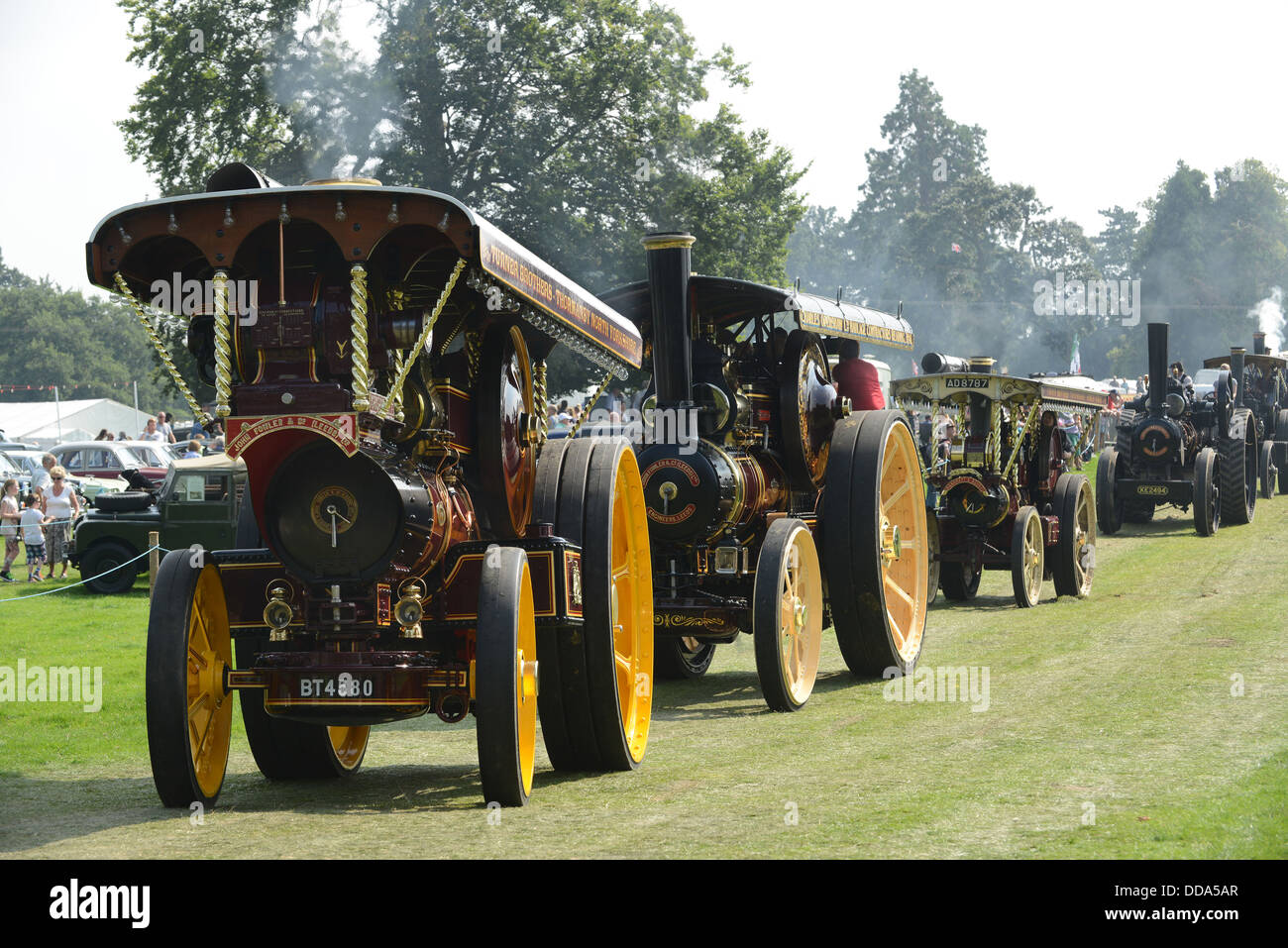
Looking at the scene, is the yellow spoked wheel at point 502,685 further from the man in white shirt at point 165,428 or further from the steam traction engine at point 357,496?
the man in white shirt at point 165,428

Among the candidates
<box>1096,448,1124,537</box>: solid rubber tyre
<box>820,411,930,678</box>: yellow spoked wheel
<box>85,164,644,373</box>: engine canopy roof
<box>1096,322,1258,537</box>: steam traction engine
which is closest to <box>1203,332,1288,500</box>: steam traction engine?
<box>1096,322,1258,537</box>: steam traction engine

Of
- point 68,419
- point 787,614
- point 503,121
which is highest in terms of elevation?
point 503,121

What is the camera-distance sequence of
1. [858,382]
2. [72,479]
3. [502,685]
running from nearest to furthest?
[502,685] → [858,382] → [72,479]

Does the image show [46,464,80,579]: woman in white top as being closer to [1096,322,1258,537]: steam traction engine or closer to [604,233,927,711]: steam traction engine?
[604,233,927,711]: steam traction engine

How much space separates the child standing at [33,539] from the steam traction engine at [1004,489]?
1070 cm

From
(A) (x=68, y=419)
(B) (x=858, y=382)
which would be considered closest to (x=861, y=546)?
(B) (x=858, y=382)

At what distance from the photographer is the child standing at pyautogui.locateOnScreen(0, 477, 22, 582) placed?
18469mm

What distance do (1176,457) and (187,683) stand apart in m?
18.1

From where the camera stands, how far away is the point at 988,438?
15.3 metres

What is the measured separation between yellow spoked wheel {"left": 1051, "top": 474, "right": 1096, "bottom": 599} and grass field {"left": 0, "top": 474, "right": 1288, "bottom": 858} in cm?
291

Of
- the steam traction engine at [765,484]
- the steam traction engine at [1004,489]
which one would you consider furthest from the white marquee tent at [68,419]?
the steam traction engine at [765,484]

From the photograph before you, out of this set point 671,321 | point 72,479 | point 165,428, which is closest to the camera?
point 671,321

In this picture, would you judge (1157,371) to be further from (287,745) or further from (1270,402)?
(287,745)

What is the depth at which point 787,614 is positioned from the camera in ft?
31.5
